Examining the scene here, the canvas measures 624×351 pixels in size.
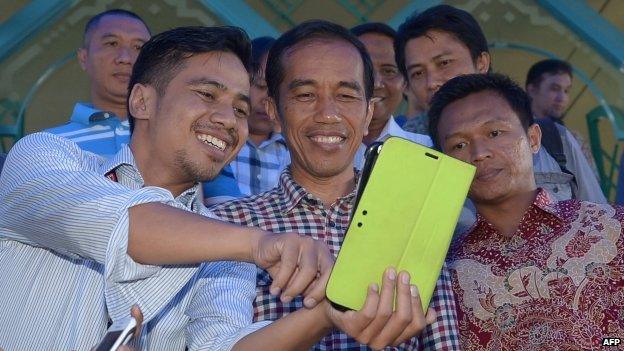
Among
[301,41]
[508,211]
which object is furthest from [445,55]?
[508,211]

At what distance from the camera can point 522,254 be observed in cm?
350

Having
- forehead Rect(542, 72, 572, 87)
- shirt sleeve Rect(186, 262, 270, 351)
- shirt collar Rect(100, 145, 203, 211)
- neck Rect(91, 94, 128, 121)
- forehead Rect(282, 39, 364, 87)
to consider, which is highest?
forehead Rect(542, 72, 572, 87)

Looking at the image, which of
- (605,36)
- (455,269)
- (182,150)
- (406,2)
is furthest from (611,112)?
(182,150)

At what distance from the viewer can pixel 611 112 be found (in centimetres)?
626

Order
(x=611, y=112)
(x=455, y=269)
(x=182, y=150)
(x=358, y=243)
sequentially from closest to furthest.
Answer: (x=358, y=243), (x=182, y=150), (x=455, y=269), (x=611, y=112)

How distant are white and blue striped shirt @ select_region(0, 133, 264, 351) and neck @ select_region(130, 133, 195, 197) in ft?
0.30

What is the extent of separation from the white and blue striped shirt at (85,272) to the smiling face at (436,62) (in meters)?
1.82

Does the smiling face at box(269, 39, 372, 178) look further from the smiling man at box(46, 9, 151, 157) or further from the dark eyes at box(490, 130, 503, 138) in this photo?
the smiling man at box(46, 9, 151, 157)

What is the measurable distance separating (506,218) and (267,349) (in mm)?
1426

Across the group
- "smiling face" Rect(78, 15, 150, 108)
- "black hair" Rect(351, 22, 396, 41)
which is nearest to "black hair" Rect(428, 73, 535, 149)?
"black hair" Rect(351, 22, 396, 41)

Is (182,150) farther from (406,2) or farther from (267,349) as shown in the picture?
(406,2)

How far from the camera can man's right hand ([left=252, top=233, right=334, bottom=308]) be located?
2.16 metres

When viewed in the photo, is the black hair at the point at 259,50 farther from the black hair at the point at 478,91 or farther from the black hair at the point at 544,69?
the black hair at the point at 544,69

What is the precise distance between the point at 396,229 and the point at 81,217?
69cm
